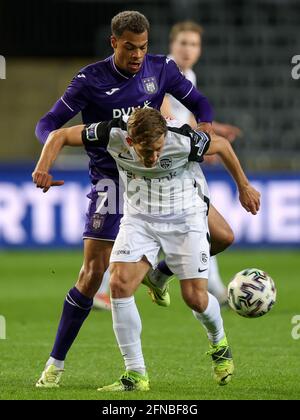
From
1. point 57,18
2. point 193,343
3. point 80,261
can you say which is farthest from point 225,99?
point 193,343

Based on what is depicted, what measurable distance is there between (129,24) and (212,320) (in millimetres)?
1744

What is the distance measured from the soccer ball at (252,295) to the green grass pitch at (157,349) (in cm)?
40

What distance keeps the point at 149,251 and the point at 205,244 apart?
0.34 m

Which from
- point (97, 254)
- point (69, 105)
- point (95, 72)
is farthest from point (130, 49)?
point (97, 254)

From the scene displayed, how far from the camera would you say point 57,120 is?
637 cm

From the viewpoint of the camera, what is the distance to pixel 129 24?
6.17 meters

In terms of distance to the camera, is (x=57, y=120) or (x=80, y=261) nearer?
(x=57, y=120)

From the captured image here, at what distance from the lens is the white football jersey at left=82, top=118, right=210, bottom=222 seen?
5914 millimetres

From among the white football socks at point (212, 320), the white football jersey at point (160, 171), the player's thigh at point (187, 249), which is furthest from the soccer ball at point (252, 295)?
the white football jersey at point (160, 171)

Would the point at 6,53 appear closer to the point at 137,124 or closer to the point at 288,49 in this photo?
the point at 288,49

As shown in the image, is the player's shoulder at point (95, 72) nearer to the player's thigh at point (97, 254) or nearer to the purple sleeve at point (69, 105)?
the purple sleeve at point (69, 105)

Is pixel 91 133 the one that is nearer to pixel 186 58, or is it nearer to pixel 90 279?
pixel 90 279

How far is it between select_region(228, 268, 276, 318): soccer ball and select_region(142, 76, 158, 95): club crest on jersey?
49.0 inches
